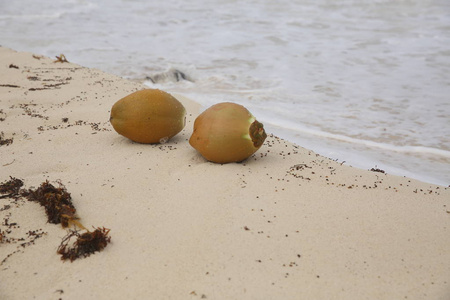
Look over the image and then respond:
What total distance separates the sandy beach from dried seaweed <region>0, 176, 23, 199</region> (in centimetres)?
5

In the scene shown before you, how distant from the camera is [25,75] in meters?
5.43

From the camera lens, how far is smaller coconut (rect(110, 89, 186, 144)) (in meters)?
3.04

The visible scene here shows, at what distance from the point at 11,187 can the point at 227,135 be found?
1271mm

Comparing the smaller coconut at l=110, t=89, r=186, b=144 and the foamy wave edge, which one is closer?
the smaller coconut at l=110, t=89, r=186, b=144

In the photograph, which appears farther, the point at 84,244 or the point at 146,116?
the point at 146,116

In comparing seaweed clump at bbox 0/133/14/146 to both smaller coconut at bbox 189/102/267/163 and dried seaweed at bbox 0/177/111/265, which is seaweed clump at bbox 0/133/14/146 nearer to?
dried seaweed at bbox 0/177/111/265

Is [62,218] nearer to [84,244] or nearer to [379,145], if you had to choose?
[84,244]

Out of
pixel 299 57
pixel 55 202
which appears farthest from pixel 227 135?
pixel 299 57

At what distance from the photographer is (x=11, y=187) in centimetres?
238

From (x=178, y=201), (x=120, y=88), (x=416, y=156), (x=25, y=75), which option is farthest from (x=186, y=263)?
(x=25, y=75)

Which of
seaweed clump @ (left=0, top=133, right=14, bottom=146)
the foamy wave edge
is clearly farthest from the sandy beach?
the foamy wave edge

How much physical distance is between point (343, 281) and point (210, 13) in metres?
13.8

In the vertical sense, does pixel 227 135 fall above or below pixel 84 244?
above

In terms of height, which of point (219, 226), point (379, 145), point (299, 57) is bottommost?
point (299, 57)
